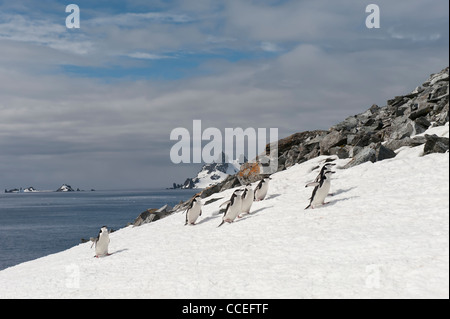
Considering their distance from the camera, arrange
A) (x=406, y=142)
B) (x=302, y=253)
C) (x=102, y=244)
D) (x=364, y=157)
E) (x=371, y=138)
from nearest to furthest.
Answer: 1. (x=302, y=253)
2. (x=102, y=244)
3. (x=364, y=157)
4. (x=406, y=142)
5. (x=371, y=138)

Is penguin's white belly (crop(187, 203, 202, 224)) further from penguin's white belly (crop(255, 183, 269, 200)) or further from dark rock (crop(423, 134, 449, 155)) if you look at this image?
dark rock (crop(423, 134, 449, 155))

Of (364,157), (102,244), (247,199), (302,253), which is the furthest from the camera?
(364,157)

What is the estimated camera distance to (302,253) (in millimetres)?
13578

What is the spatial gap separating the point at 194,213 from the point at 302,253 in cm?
997

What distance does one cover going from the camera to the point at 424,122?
27.5 meters

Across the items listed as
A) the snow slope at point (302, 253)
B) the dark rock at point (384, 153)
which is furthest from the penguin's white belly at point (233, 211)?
the dark rock at point (384, 153)

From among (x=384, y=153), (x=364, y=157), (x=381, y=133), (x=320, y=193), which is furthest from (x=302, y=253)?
(x=381, y=133)

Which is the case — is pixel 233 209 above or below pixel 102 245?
above

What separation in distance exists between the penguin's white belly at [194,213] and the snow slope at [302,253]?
540mm

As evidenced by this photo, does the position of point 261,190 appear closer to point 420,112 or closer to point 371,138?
point 371,138

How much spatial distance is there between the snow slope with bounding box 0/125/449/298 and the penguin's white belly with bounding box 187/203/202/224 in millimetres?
540

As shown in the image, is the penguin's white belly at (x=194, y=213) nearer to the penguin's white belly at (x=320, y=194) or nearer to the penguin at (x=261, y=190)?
the penguin at (x=261, y=190)
